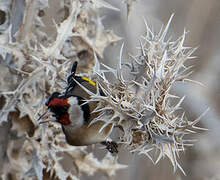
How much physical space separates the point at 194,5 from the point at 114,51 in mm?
868

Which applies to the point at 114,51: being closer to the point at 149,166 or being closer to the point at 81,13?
the point at 149,166

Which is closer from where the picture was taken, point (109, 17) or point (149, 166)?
point (109, 17)

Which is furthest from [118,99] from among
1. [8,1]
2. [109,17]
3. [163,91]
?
[109,17]

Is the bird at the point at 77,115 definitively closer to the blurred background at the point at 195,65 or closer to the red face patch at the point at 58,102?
the red face patch at the point at 58,102

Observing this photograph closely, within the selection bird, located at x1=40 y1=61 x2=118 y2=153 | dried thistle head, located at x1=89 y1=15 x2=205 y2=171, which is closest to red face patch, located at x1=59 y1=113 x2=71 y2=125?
bird, located at x1=40 y1=61 x2=118 y2=153

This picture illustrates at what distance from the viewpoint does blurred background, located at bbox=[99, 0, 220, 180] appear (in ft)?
9.32

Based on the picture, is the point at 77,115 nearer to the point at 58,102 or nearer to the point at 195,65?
the point at 58,102

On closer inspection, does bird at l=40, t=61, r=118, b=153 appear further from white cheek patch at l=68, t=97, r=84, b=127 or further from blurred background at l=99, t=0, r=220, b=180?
blurred background at l=99, t=0, r=220, b=180

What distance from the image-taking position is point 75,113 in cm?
150

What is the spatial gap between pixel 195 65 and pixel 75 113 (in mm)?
2152

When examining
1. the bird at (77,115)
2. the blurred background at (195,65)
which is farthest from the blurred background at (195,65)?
the bird at (77,115)

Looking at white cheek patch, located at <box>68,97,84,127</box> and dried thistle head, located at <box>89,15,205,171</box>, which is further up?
dried thistle head, located at <box>89,15,205,171</box>

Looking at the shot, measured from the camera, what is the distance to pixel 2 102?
185 cm

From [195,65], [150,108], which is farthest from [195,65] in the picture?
[150,108]
